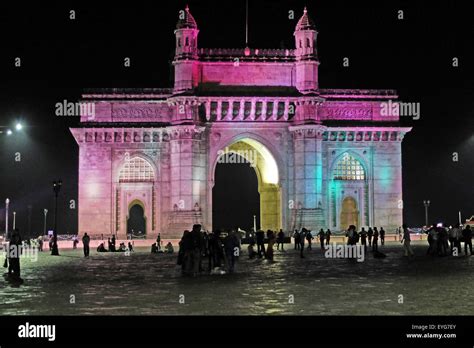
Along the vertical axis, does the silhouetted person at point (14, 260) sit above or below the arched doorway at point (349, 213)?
below

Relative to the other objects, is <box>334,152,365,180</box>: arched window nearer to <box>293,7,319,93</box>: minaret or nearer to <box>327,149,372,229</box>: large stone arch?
<box>327,149,372,229</box>: large stone arch

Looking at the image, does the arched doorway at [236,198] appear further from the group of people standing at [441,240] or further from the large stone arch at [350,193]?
the group of people standing at [441,240]

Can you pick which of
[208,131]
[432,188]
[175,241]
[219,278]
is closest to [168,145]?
[208,131]

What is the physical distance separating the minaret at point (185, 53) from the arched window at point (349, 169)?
1174 centimetres

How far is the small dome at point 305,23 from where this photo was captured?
52303mm

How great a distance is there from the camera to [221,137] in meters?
52.0

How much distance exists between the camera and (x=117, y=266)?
26016 millimetres

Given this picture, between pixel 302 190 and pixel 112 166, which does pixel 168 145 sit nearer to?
pixel 112 166

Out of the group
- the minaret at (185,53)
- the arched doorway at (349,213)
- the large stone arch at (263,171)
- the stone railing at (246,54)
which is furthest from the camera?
the arched doorway at (349,213)

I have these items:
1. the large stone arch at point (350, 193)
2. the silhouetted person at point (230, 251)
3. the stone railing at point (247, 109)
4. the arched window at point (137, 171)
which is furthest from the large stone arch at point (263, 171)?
the silhouetted person at point (230, 251)

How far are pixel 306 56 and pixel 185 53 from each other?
26.2 feet

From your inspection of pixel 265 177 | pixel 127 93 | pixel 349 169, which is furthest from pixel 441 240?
pixel 127 93

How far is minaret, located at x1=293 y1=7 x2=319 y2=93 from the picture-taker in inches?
2036

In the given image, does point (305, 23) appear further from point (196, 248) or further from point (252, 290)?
point (252, 290)
